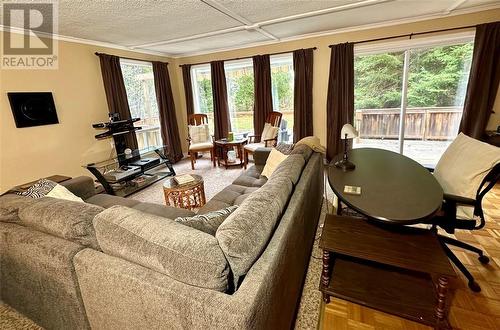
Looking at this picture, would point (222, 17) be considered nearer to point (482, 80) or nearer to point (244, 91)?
point (244, 91)

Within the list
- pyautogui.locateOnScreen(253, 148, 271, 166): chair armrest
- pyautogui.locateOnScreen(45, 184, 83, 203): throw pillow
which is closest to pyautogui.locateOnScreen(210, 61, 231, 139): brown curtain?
pyautogui.locateOnScreen(253, 148, 271, 166): chair armrest

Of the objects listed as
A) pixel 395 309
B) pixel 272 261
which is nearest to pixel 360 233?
pixel 395 309

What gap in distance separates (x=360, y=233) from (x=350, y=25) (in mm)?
3511

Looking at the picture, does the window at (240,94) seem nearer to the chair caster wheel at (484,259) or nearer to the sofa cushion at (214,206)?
the sofa cushion at (214,206)

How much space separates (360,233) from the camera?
159 cm

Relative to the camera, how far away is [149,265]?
105cm

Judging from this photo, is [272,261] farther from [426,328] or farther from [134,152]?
[134,152]


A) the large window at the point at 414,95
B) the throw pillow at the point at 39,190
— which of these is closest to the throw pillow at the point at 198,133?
the large window at the point at 414,95

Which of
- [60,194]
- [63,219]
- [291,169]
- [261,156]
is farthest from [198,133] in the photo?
[63,219]

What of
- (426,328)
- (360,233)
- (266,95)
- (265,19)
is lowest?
(426,328)

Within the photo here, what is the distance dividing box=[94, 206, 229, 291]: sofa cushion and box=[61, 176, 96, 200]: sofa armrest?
1705 mm

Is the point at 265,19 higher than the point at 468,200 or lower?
higher

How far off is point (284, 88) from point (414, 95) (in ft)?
7.17

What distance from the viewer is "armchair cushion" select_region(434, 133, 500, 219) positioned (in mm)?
1607
